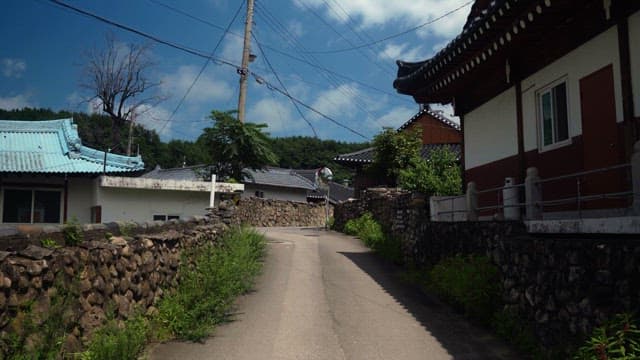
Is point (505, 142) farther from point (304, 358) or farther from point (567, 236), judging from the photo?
point (304, 358)

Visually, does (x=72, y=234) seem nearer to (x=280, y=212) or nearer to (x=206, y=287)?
(x=206, y=287)

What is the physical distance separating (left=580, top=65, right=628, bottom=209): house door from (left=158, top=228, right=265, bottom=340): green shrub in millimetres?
5849

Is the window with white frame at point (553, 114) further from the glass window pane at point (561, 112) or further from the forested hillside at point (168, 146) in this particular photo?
the forested hillside at point (168, 146)

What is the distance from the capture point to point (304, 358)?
641cm

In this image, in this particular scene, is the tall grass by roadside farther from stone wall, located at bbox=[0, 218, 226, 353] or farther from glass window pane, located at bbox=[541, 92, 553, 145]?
glass window pane, located at bbox=[541, 92, 553, 145]

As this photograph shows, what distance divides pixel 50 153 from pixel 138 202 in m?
4.95

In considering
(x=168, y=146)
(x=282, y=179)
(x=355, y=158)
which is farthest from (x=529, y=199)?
(x=168, y=146)

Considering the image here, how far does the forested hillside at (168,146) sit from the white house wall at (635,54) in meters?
17.4

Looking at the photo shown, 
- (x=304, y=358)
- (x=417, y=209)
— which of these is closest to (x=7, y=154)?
(x=417, y=209)

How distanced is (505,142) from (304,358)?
618 centimetres

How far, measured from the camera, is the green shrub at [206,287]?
7586 mm

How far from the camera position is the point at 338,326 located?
7.80 meters

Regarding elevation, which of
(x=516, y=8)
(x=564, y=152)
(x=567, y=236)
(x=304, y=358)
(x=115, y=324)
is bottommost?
(x=304, y=358)

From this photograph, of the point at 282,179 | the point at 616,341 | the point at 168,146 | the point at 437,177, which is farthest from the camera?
the point at 168,146
